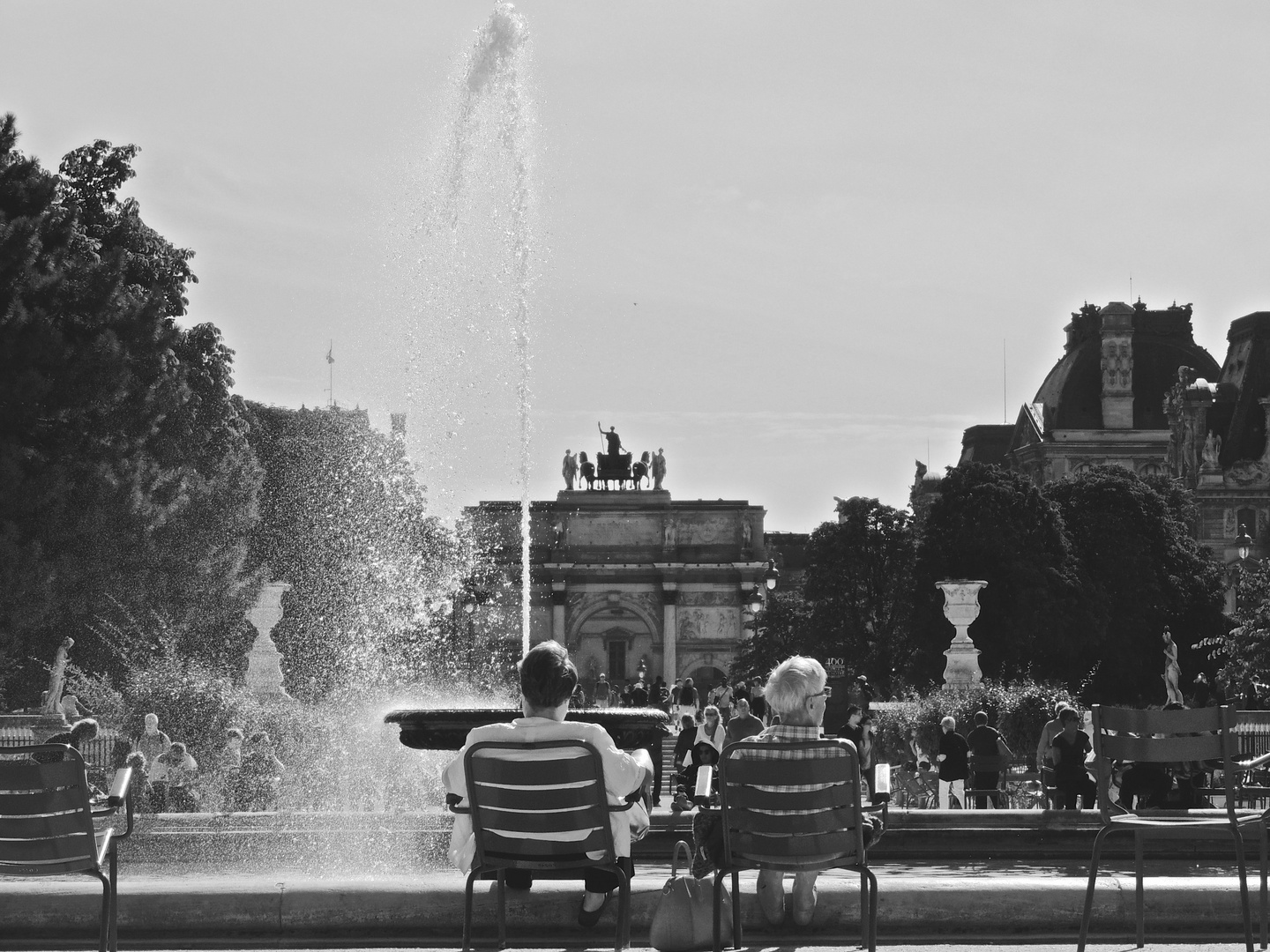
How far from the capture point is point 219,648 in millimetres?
44031

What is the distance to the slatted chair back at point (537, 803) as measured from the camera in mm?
6781

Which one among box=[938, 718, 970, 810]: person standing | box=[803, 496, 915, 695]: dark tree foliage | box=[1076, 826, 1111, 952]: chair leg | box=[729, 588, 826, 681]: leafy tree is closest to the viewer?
box=[1076, 826, 1111, 952]: chair leg

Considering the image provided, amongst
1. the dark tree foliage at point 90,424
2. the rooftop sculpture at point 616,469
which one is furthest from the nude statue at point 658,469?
the dark tree foliage at point 90,424

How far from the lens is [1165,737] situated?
7148mm

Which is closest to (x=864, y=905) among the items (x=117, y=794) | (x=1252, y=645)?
(x=117, y=794)

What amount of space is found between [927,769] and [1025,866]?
8549mm

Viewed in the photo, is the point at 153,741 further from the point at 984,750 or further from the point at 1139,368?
the point at 1139,368

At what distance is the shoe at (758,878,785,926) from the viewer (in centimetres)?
766

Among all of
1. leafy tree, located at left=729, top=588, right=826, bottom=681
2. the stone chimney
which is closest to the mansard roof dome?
the stone chimney

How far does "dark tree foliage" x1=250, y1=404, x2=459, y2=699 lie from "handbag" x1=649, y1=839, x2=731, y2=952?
107 ft

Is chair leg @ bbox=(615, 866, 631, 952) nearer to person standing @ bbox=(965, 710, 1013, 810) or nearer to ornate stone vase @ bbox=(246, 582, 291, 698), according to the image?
person standing @ bbox=(965, 710, 1013, 810)

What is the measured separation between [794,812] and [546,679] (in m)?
1.11

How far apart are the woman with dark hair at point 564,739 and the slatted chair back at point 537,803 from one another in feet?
0.27

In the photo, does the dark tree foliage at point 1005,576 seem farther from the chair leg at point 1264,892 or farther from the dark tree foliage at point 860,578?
the chair leg at point 1264,892
